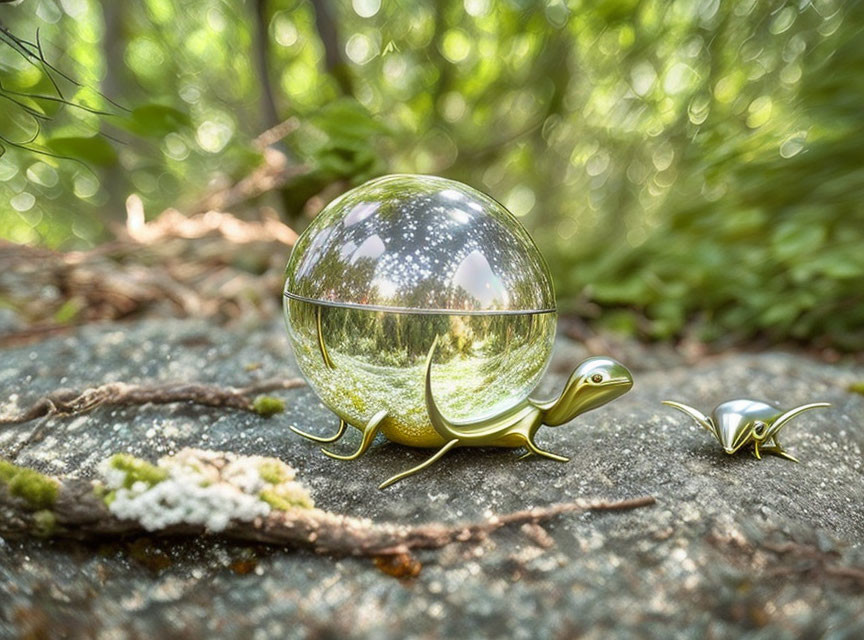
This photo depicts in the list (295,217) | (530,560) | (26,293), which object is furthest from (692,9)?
(26,293)

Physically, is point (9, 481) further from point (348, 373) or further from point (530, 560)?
point (530, 560)

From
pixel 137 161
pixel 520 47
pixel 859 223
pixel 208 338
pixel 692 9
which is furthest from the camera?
pixel 137 161

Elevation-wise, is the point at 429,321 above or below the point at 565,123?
below

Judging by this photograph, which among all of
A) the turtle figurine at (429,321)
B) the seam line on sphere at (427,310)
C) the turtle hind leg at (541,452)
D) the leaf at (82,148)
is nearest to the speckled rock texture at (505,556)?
the turtle hind leg at (541,452)

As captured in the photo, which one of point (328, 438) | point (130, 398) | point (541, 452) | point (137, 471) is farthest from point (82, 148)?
point (541, 452)

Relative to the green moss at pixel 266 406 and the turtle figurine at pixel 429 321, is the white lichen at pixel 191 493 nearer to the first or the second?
the turtle figurine at pixel 429 321

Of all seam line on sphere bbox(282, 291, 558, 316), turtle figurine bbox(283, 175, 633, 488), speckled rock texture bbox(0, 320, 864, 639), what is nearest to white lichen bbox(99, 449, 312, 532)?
speckled rock texture bbox(0, 320, 864, 639)

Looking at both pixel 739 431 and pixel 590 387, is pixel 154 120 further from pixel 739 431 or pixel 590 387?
pixel 739 431
